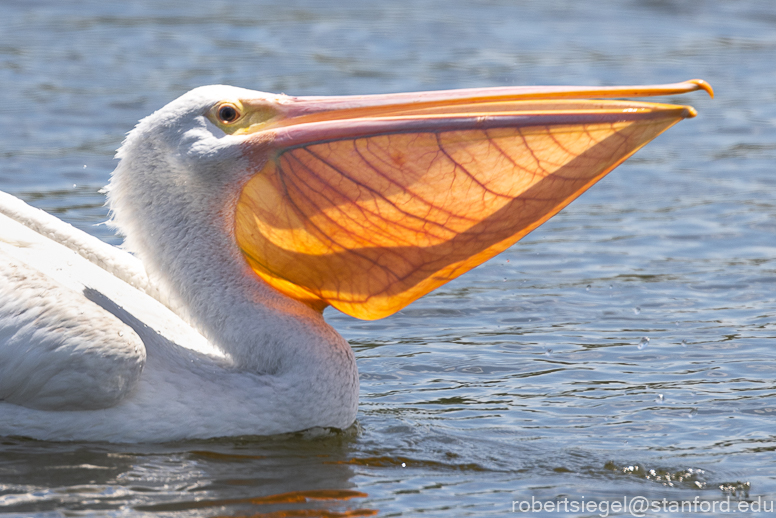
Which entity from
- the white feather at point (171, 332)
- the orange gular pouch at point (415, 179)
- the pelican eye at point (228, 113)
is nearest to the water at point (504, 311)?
the white feather at point (171, 332)

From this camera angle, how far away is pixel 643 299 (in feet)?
19.6

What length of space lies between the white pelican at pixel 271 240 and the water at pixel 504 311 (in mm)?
188

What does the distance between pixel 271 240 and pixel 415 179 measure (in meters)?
0.59

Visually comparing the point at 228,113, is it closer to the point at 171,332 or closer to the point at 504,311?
the point at 171,332

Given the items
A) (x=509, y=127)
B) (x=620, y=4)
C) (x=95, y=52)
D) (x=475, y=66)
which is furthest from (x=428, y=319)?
(x=620, y=4)

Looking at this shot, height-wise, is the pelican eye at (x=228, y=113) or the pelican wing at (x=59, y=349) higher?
the pelican eye at (x=228, y=113)

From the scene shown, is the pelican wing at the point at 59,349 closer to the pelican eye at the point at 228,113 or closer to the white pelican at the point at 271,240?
the white pelican at the point at 271,240

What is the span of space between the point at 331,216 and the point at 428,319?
5.72 feet

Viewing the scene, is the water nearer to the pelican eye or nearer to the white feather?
the white feather

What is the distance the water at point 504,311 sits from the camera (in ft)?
12.8

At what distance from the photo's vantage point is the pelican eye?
4152mm

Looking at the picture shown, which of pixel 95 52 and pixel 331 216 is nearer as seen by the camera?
pixel 331 216

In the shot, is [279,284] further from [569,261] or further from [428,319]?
[569,261]

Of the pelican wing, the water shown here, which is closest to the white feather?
the pelican wing
